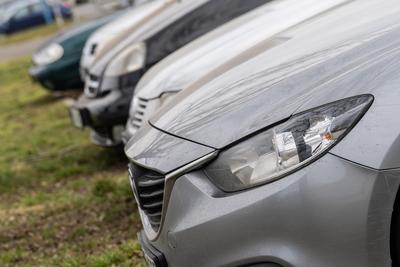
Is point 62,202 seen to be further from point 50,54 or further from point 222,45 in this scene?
point 50,54

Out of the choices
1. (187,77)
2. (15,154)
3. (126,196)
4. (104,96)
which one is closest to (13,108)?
(15,154)

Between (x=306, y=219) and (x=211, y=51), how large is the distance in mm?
2367

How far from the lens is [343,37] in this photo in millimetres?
2623

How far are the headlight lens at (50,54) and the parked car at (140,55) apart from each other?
3.75m

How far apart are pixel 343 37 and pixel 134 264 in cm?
175

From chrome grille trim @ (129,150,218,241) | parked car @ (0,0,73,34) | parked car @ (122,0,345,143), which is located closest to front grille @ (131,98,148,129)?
parked car @ (122,0,345,143)

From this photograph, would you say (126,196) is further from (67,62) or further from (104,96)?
(67,62)

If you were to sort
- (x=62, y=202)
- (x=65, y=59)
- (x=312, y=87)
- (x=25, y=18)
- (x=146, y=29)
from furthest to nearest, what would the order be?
(x=25, y=18) → (x=65, y=59) → (x=146, y=29) → (x=62, y=202) → (x=312, y=87)

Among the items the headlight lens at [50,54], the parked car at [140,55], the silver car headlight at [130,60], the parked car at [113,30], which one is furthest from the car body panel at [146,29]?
the headlight lens at [50,54]

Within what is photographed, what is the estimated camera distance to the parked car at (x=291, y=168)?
2047mm

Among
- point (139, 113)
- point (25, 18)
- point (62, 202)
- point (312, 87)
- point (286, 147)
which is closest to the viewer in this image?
point (286, 147)

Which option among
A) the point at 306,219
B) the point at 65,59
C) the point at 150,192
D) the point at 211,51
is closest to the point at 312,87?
the point at 306,219

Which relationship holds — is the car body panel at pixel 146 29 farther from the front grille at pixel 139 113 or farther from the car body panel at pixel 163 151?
the car body panel at pixel 163 151

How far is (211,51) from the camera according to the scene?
14.1 ft
